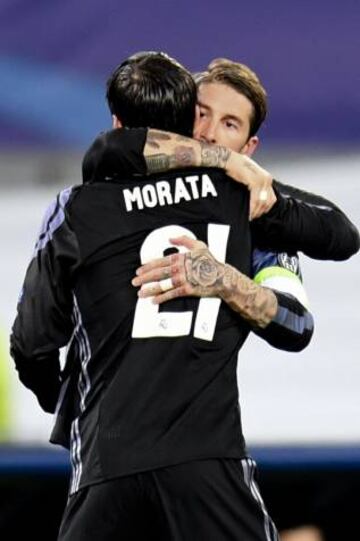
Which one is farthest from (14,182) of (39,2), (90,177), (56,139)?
(90,177)

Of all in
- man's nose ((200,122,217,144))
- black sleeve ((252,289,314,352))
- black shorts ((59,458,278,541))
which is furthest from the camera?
man's nose ((200,122,217,144))

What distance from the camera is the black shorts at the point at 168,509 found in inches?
101

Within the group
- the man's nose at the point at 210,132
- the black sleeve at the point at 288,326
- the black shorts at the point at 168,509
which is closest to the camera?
the black shorts at the point at 168,509

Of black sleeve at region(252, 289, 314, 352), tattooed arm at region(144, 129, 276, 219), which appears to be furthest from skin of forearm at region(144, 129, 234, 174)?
black sleeve at region(252, 289, 314, 352)

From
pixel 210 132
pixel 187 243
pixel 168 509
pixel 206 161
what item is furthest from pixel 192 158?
pixel 168 509

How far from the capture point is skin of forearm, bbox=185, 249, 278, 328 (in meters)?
2.62

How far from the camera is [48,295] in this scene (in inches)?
104

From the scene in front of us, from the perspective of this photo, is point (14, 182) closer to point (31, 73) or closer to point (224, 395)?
point (31, 73)

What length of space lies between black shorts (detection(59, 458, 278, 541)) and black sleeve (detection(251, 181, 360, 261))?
1.32 ft

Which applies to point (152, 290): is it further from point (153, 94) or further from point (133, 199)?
point (153, 94)

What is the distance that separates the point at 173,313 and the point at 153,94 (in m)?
0.35

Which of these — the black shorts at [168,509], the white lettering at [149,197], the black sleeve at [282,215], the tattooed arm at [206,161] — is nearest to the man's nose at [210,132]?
the black sleeve at [282,215]

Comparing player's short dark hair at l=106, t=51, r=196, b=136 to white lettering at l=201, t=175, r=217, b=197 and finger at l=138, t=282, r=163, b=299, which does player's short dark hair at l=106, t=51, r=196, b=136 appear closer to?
white lettering at l=201, t=175, r=217, b=197

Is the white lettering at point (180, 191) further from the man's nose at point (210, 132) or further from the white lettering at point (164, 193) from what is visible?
the man's nose at point (210, 132)
